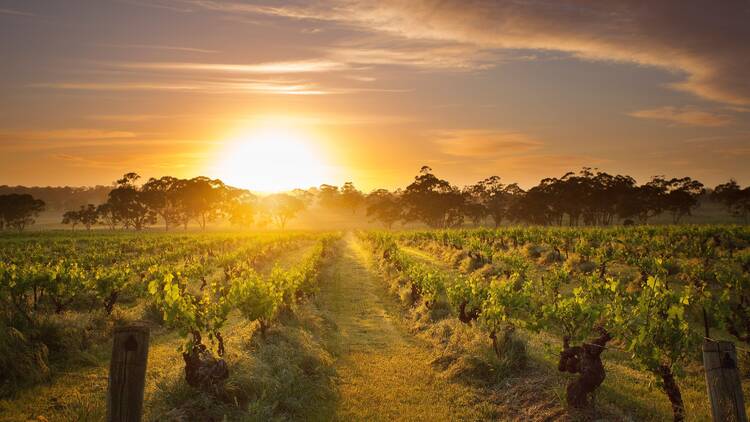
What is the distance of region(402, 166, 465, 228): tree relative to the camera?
94331 millimetres

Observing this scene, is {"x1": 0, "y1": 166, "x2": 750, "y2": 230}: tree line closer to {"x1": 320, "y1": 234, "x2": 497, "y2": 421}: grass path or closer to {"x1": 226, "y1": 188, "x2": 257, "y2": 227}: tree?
{"x1": 226, "y1": 188, "x2": 257, "y2": 227}: tree

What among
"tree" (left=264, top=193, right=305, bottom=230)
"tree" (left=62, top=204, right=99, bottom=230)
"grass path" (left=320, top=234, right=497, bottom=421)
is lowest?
"grass path" (left=320, top=234, right=497, bottom=421)

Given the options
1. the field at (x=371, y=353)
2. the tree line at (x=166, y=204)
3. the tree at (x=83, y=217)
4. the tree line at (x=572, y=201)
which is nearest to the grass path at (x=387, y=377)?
the field at (x=371, y=353)

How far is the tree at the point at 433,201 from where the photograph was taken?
94.3 metres

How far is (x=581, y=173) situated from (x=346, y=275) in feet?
233

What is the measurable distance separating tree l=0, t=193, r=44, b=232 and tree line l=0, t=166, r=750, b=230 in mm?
159

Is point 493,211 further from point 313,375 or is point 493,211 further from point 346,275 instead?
point 313,375

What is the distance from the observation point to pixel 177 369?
875cm

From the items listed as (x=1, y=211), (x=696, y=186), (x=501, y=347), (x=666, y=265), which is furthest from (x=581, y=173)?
(x=1, y=211)

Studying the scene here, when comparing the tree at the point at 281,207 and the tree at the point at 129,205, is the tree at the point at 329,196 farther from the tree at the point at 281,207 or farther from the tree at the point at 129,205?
the tree at the point at 129,205

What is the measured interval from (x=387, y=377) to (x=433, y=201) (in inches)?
3386

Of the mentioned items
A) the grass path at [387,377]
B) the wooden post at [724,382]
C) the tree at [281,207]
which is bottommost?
the grass path at [387,377]

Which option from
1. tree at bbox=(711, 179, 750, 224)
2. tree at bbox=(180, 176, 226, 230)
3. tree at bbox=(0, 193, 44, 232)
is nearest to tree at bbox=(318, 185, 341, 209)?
tree at bbox=(180, 176, 226, 230)

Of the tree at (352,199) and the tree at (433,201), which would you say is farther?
the tree at (352,199)
